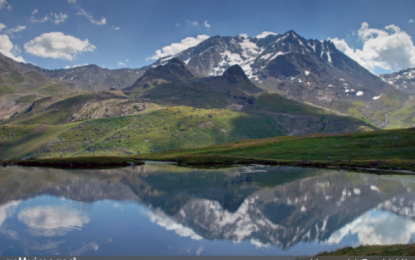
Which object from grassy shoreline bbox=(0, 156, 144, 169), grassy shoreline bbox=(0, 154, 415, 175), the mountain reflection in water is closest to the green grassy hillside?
grassy shoreline bbox=(0, 154, 415, 175)

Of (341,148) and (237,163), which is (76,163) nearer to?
(237,163)

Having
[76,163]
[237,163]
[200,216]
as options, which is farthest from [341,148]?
[76,163]

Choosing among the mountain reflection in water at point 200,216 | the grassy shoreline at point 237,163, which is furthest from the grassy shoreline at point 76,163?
the mountain reflection in water at point 200,216

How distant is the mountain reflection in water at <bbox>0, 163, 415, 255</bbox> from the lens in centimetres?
3102

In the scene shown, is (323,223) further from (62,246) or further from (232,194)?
(62,246)

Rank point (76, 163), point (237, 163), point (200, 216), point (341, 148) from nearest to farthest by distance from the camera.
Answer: point (200, 216)
point (76, 163)
point (237, 163)
point (341, 148)

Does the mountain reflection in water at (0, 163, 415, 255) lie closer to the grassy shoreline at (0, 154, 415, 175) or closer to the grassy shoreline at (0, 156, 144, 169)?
the grassy shoreline at (0, 154, 415, 175)

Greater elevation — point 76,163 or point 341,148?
point 341,148

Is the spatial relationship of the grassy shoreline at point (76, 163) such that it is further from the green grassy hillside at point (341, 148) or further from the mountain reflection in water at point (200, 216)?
the green grassy hillside at point (341, 148)

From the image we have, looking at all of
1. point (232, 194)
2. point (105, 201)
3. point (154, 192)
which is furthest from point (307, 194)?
point (105, 201)

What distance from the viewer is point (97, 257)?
2747 centimetres

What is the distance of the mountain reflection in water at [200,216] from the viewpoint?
1221 inches

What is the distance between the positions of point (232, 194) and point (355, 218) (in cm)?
2259

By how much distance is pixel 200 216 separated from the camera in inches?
1686
